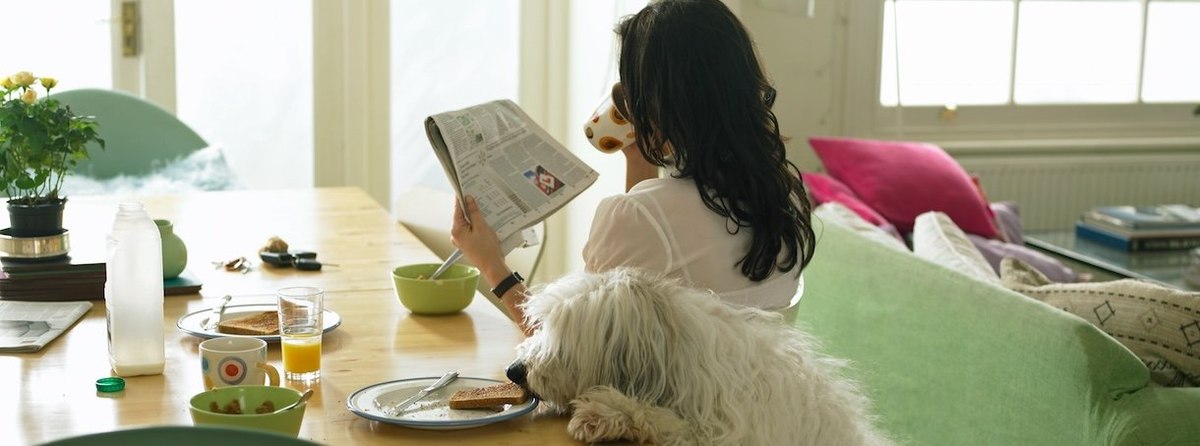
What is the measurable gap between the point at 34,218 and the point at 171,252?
0.65 ft

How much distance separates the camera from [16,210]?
5.88 ft

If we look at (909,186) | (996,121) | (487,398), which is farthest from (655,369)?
(996,121)

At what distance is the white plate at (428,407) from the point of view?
130 centimetres

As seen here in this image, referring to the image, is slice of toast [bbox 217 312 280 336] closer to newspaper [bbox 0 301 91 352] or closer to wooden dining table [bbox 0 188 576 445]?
wooden dining table [bbox 0 188 576 445]

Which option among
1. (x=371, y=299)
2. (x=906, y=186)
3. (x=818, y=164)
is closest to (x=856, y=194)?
(x=906, y=186)

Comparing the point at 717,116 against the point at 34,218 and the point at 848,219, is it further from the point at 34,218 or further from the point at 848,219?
the point at 848,219

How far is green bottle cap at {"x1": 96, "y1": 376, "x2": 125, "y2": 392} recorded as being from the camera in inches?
55.4

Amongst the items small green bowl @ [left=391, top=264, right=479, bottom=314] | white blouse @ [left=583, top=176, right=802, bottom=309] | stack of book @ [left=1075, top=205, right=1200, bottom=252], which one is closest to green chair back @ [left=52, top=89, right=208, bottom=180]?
small green bowl @ [left=391, top=264, right=479, bottom=314]

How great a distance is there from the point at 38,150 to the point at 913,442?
1.52 metres

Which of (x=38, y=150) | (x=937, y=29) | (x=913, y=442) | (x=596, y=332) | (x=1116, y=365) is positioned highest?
(x=937, y=29)

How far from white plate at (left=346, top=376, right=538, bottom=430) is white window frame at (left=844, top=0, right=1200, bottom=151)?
296 cm

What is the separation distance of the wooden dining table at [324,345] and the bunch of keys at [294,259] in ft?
0.04

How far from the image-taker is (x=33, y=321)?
5.57 ft

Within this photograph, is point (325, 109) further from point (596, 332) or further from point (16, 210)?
point (596, 332)
